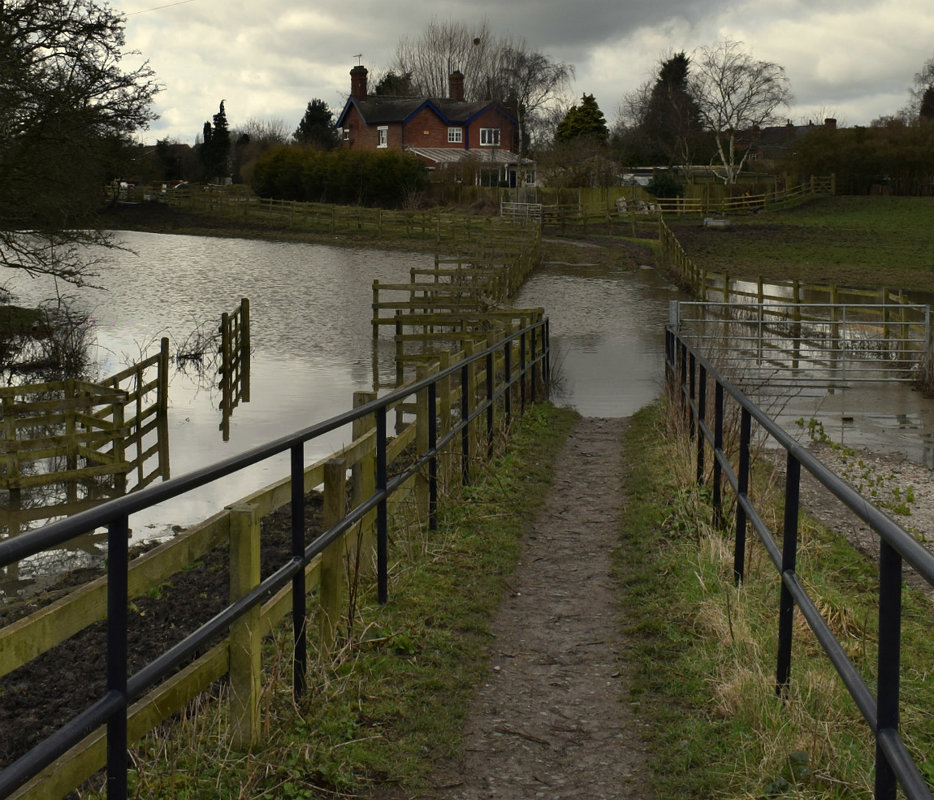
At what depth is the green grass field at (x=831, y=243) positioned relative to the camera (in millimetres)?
41625

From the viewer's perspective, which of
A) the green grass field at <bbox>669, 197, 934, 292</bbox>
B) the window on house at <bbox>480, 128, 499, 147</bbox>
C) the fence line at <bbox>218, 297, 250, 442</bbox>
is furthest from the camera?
the window on house at <bbox>480, 128, 499, 147</bbox>

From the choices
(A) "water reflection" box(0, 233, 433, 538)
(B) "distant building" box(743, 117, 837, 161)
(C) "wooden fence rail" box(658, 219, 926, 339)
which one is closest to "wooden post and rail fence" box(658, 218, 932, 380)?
(C) "wooden fence rail" box(658, 219, 926, 339)

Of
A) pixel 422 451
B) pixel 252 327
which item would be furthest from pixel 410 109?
pixel 422 451

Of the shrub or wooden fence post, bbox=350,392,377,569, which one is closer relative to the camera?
wooden fence post, bbox=350,392,377,569

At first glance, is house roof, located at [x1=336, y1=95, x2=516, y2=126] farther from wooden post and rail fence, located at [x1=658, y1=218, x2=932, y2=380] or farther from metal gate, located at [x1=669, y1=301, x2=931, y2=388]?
metal gate, located at [x1=669, y1=301, x2=931, y2=388]

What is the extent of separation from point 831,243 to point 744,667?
50.0 metres

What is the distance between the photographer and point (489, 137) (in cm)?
8550

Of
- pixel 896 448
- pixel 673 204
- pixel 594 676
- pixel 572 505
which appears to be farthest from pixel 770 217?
pixel 594 676

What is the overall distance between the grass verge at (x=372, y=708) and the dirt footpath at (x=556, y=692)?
124 mm

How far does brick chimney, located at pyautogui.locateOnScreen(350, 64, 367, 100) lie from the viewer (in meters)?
88.9

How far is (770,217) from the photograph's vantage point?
65188 mm

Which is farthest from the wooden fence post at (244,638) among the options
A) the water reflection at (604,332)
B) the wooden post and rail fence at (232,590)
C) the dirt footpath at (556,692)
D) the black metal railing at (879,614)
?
the water reflection at (604,332)

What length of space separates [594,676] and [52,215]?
18.9 m

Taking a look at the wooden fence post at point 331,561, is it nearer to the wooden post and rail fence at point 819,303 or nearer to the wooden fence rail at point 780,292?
the wooden post and rail fence at point 819,303
